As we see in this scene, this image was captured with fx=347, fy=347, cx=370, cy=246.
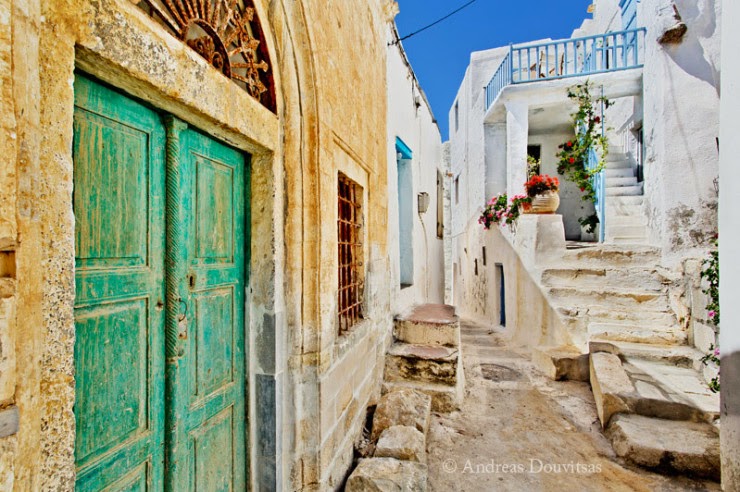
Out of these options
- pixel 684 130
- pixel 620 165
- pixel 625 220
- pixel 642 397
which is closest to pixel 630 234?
pixel 625 220

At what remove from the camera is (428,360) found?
4.00m

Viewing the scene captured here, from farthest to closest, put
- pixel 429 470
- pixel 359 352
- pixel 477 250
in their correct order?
pixel 477 250 < pixel 359 352 < pixel 429 470

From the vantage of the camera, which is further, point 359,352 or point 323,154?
point 359,352

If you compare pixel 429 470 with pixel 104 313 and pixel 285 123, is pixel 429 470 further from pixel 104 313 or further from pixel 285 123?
pixel 285 123

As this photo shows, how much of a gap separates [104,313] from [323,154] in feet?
Result: 5.44

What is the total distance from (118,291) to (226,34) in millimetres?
1404

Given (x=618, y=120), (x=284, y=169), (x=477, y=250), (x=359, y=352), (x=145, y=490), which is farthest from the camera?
(x=477, y=250)

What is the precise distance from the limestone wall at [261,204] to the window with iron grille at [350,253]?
13 cm

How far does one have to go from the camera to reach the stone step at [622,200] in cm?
786

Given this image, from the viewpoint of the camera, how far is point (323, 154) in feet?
8.16

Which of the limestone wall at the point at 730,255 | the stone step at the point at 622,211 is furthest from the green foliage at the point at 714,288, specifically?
the stone step at the point at 622,211

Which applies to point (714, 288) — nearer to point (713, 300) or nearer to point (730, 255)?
point (713, 300)

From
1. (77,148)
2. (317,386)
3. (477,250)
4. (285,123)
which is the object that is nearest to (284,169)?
(285,123)

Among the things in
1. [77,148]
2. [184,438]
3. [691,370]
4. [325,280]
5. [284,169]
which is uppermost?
[284,169]
